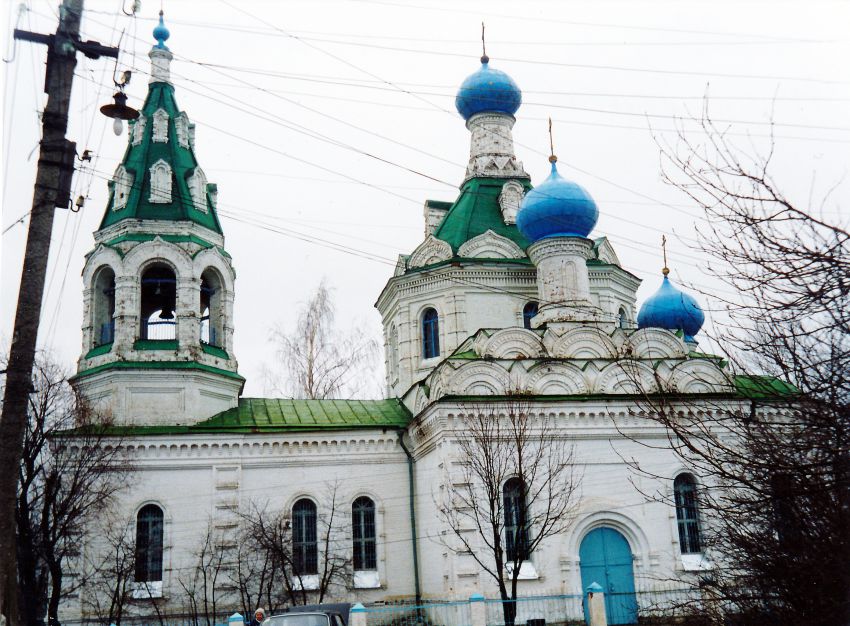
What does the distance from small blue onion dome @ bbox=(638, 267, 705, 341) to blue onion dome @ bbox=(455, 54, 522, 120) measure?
6.13 meters

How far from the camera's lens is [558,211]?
19.6m

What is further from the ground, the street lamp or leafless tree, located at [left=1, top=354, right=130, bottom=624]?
the street lamp

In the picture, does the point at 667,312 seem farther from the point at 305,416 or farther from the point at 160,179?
the point at 160,179

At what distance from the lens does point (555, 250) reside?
19.8 m

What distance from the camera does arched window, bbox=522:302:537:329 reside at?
21281 mm

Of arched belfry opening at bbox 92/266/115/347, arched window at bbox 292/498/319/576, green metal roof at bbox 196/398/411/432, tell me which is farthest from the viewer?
arched belfry opening at bbox 92/266/115/347

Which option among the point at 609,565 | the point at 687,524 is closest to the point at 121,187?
the point at 609,565

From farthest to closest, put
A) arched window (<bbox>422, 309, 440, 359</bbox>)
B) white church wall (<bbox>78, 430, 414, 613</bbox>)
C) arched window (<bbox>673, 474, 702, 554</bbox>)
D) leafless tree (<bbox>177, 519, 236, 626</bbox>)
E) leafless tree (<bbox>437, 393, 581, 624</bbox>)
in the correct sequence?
1. arched window (<bbox>422, 309, 440, 359</bbox>)
2. white church wall (<bbox>78, 430, 414, 613</bbox>)
3. arched window (<bbox>673, 474, 702, 554</bbox>)
4. leafless tree (<bbox>177, 519, 236, 626</bbox>)
5. leafless tree (<bbox>437, 393, 581, 624</bbox>)

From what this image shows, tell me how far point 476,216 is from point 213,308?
22.6ft

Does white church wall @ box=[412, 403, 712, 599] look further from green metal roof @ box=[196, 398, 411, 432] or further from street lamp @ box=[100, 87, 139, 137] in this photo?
street lamp @ box=[100, 87, 139, 137]

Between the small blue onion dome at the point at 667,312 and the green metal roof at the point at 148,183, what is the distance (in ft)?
36.9

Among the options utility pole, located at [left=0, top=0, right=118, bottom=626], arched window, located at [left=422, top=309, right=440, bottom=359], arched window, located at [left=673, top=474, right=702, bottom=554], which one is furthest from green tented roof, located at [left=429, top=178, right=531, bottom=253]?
utility pole, located at [left=0, top=0, right=118, bottom=626]

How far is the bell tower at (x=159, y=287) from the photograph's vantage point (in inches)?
744

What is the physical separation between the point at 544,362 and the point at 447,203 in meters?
7.35
